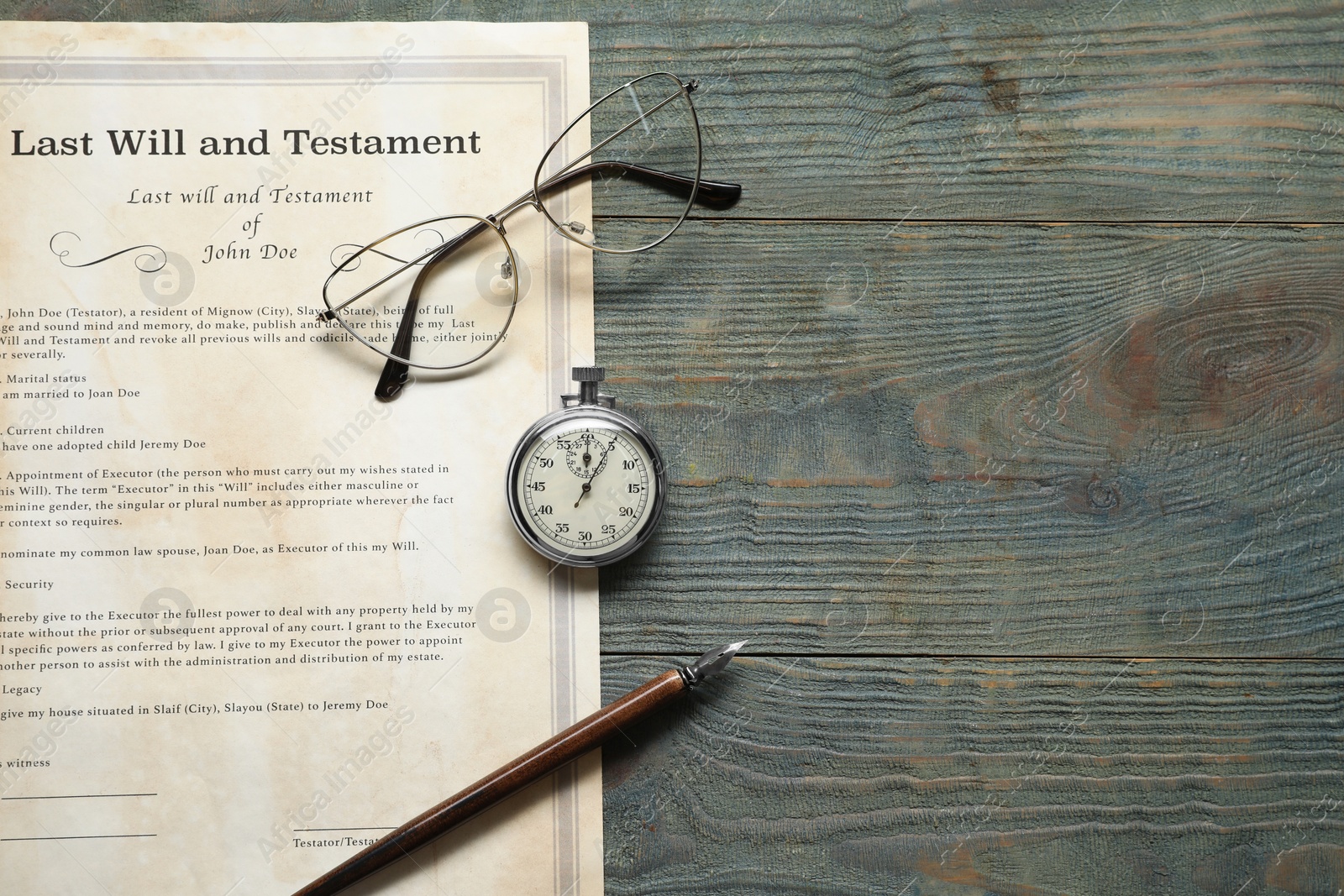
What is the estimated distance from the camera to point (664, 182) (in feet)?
2.97

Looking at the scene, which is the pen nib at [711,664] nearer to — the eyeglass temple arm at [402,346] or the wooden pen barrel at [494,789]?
the wooden pen barrel at [494,789]

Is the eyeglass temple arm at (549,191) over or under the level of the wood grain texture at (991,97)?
under

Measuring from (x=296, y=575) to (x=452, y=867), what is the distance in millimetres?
332

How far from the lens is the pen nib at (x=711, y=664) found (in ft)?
2.78

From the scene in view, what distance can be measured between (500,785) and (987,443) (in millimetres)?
600

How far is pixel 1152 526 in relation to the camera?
2.98 feet

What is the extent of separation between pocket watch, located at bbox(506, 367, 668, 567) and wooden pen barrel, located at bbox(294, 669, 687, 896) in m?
0.14

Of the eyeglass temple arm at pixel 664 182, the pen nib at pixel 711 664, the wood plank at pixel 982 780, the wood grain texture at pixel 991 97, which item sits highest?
the wood grain texture at pixel 991 97

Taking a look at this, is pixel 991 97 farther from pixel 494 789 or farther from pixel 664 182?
pixel 494 789

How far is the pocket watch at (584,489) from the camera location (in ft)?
2.80

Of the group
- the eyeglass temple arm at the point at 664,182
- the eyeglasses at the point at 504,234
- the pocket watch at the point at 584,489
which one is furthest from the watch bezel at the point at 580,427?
the eyeglass temple arm at the point at 664,182

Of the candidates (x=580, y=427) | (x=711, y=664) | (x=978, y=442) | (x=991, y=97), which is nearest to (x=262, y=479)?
(x=580, y=427)

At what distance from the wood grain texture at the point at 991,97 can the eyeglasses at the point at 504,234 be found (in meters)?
0.03

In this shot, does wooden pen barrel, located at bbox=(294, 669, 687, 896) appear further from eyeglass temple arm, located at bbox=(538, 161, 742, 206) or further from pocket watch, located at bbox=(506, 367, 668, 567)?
eyeglass temple arm, located at bbox=(538, 161, 742, 206)
